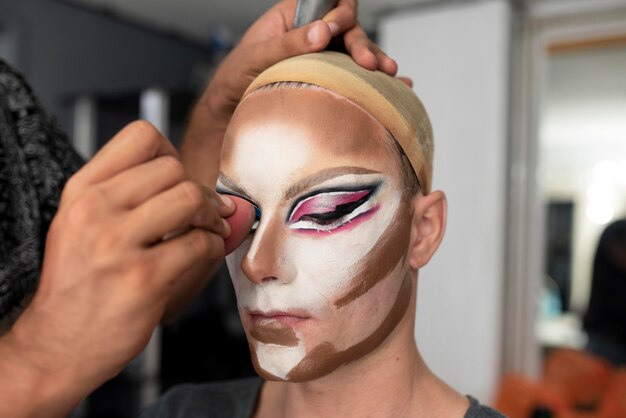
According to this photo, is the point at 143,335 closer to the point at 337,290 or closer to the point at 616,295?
the point at 337,290

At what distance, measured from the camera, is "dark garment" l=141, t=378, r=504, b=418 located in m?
0.94

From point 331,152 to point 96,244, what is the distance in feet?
1.07

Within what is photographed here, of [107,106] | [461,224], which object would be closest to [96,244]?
[461,224]

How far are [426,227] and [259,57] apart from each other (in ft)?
1.12

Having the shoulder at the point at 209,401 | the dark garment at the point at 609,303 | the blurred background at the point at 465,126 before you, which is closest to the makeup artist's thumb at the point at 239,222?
the shoulder at the point at 209,401

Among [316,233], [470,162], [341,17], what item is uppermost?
[341,17]

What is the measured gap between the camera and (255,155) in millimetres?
772

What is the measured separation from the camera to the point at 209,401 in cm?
96

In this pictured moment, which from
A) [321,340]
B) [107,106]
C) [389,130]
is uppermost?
[107,106]

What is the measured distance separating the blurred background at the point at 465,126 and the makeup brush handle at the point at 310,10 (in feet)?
2.66

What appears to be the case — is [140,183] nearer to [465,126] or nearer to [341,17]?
[341,17]

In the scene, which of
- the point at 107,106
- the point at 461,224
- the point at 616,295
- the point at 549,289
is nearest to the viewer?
the point at 461,224

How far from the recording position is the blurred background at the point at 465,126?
2.27 metres

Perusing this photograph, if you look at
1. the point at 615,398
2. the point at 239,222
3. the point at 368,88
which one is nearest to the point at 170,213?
the point at 239,222
